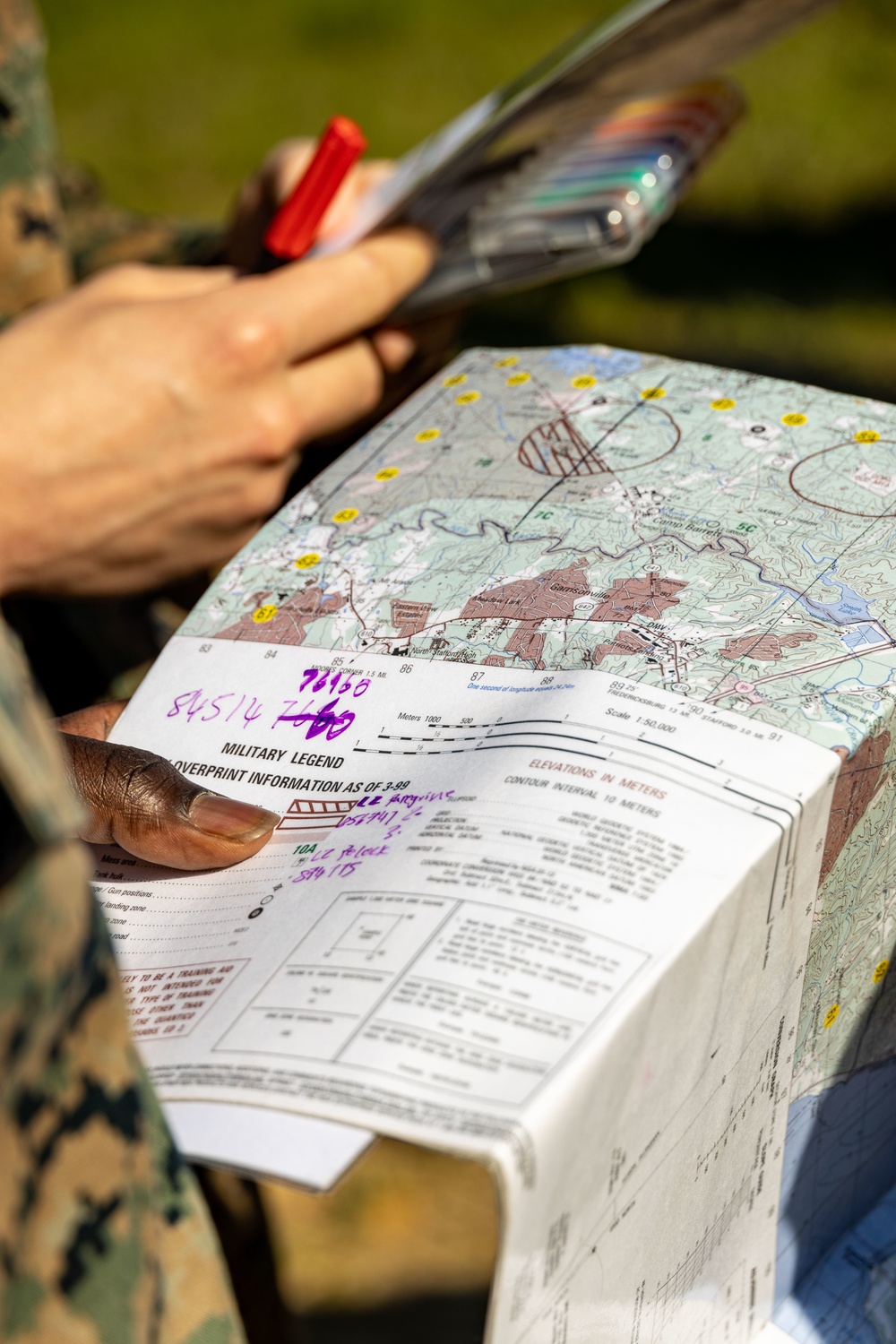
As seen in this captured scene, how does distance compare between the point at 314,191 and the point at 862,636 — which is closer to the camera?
the point at 862,636

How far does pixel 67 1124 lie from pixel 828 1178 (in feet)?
1.48

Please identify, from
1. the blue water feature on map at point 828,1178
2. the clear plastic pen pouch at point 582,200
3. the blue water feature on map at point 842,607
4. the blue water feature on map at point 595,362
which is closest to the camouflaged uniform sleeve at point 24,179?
the clear plastic pen pouch at point 582,200

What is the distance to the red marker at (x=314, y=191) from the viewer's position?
959 millimetres

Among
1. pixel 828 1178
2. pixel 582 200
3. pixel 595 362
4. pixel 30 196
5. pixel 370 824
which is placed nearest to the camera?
pixel 370 824

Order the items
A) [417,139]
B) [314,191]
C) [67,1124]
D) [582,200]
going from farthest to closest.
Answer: [417,139] → [314,191] → [582,200] → [67,1124]

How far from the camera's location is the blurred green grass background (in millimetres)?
2824

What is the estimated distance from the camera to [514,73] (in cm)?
396

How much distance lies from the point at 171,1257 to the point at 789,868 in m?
0.27

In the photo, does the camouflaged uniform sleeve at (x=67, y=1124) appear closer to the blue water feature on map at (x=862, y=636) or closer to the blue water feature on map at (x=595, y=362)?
the blue water feature on map at (x=862, y=636)

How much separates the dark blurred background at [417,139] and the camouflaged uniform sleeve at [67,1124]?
703 millimetres

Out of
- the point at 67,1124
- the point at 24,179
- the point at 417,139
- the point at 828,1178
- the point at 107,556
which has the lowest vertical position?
the point at 417,139

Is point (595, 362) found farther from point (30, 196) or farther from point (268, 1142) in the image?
point (30, 196)

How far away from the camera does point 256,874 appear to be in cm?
53

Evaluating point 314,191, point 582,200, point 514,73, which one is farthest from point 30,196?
point 514,73
